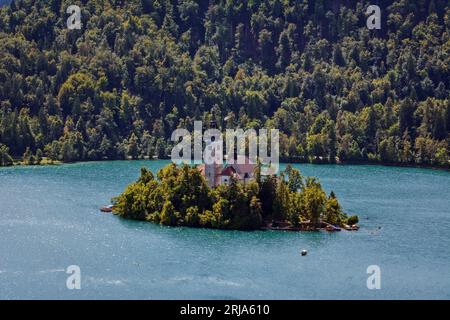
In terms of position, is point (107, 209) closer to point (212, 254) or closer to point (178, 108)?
point (212, 254)

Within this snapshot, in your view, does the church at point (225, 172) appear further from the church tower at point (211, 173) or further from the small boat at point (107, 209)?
the small boat at point (107, 209)

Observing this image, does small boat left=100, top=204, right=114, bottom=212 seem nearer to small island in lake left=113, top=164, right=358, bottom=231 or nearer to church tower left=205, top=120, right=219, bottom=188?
Result: small island in lake left=113, top=164, right=358, bottom=231

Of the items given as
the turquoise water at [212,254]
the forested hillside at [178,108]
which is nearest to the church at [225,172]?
the turquoise water at [212,254]

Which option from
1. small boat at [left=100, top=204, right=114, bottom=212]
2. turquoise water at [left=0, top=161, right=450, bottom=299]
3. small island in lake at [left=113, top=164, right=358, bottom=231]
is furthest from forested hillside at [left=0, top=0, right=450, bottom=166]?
small island in lake at [left=113, top=164, right=358, bottom=231]

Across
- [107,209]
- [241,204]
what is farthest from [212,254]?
[107,209]
